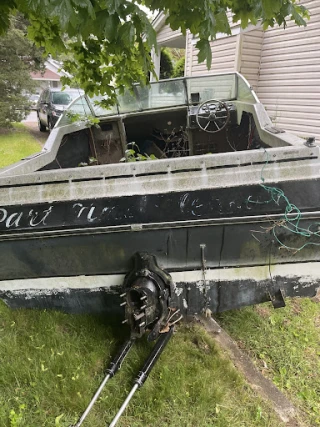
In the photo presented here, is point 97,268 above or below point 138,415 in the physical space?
above

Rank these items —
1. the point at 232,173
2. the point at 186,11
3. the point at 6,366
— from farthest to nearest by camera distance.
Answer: the point at 6,366, the point at 232,173, the point at 186,11

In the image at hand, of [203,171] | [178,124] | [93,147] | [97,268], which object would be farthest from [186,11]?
[178,124]

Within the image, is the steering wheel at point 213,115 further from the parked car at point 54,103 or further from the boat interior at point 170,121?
the parked car at point 54,103

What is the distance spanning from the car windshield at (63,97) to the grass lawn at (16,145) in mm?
1433

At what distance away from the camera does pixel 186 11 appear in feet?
5.94

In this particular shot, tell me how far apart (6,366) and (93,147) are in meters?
3.01

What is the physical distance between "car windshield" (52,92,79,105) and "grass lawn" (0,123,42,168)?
4.70 feet

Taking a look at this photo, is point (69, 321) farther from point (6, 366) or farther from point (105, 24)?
point (105, 24)

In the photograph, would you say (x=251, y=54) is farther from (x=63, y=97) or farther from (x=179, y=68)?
(x=179, y=68)

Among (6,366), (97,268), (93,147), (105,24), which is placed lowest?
(6,366)

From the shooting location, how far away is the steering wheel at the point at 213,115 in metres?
4.56

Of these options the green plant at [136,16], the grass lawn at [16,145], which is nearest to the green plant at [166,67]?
the grass lawn at [16,145]

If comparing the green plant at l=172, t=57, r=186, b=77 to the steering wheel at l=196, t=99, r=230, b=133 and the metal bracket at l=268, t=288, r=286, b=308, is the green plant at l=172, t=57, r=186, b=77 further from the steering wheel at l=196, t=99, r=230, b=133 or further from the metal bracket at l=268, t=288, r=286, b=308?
the metal bracket at l=268, t=288, r=286, b=308

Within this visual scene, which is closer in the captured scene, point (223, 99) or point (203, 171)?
point (203, 171)
